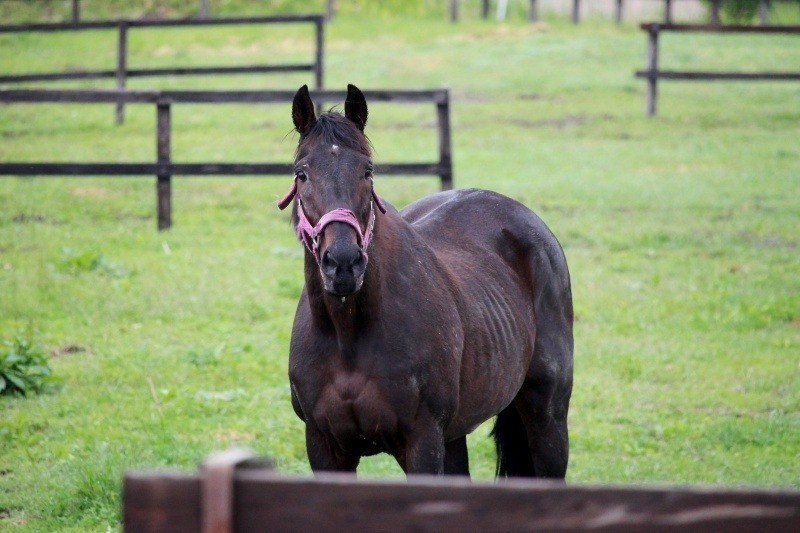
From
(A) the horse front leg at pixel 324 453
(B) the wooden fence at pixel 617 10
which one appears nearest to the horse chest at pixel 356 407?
(A) the horse front leg at pixel 324 453

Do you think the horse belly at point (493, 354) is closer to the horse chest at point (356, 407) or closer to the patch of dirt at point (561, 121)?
the horse chest at point (356, 407)

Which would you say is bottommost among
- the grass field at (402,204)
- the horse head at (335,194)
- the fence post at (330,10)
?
the grass field at (402,204)

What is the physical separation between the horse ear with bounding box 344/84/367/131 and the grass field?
221 centimetres

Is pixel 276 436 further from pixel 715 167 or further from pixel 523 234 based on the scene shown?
pixel 715 167

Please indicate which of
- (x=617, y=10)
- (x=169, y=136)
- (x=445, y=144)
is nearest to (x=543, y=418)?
(x=445, y=144)

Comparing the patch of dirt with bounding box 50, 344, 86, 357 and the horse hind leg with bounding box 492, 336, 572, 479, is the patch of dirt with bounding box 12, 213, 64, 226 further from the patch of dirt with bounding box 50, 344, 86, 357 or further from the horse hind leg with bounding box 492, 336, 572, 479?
the horse hind leg with bounding box 492, 336, 572, 479

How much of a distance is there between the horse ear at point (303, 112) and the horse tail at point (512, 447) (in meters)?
1.78

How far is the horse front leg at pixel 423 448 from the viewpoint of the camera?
365cm

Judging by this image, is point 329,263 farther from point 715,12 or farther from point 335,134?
point 715,12

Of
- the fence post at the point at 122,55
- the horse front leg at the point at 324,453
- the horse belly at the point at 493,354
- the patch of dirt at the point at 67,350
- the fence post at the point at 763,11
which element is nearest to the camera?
the horse front leg at the point at 324,453

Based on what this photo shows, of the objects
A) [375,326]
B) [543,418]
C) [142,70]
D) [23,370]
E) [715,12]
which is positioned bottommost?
[23,370]

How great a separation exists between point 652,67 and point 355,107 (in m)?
15.9

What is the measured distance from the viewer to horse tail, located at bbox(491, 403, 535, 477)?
4.82 metres

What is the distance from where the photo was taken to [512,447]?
486 centimetres
